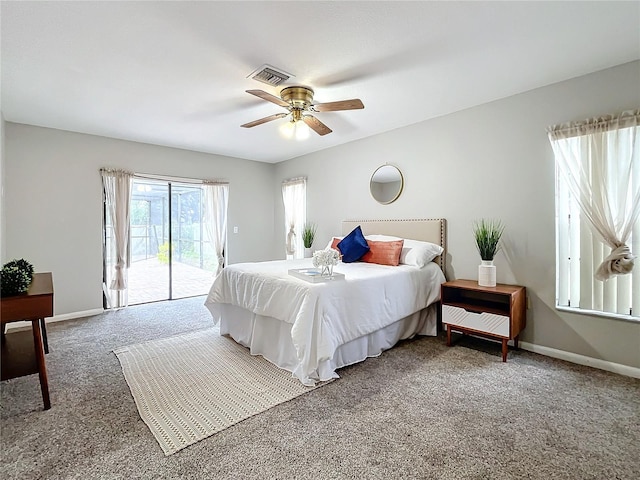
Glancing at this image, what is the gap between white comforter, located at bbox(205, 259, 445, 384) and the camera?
2303 millimetres

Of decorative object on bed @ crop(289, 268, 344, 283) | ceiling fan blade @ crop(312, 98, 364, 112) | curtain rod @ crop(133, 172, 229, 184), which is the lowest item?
decorative object on bed @ crop(289, 268, 344, 283)

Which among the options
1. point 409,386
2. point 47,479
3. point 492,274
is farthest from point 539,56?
point 47,479

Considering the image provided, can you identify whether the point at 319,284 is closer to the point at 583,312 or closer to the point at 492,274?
the point at 492,274

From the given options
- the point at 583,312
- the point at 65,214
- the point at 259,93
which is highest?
the point at 259,93

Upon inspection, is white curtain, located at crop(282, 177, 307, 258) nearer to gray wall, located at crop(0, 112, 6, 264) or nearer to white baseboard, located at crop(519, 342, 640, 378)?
white baseboard, located at crop(519, 342, 640, 378)

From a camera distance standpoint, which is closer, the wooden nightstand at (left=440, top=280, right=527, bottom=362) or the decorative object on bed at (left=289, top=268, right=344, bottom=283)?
the decorative object on bed at (left=289, top=268, right=344, bottom=283)

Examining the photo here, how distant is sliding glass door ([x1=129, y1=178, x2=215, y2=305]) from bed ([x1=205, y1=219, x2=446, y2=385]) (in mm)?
2147

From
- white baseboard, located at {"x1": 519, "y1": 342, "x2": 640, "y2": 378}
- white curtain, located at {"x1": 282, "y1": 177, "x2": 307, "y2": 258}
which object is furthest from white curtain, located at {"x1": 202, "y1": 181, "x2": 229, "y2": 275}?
white baseboard, located at {"x1": 519, "y1": 342, "x2": 640, "y2": 378}

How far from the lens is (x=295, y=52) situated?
2240 mm

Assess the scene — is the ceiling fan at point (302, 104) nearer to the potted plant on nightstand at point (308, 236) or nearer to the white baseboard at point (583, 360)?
the potted plant on nightstand at point (308, 236)

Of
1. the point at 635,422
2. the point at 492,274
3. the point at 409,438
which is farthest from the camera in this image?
the point at 492,274

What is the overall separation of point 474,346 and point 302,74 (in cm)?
310

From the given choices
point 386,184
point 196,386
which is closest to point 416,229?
point 386,184

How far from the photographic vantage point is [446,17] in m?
1.88
